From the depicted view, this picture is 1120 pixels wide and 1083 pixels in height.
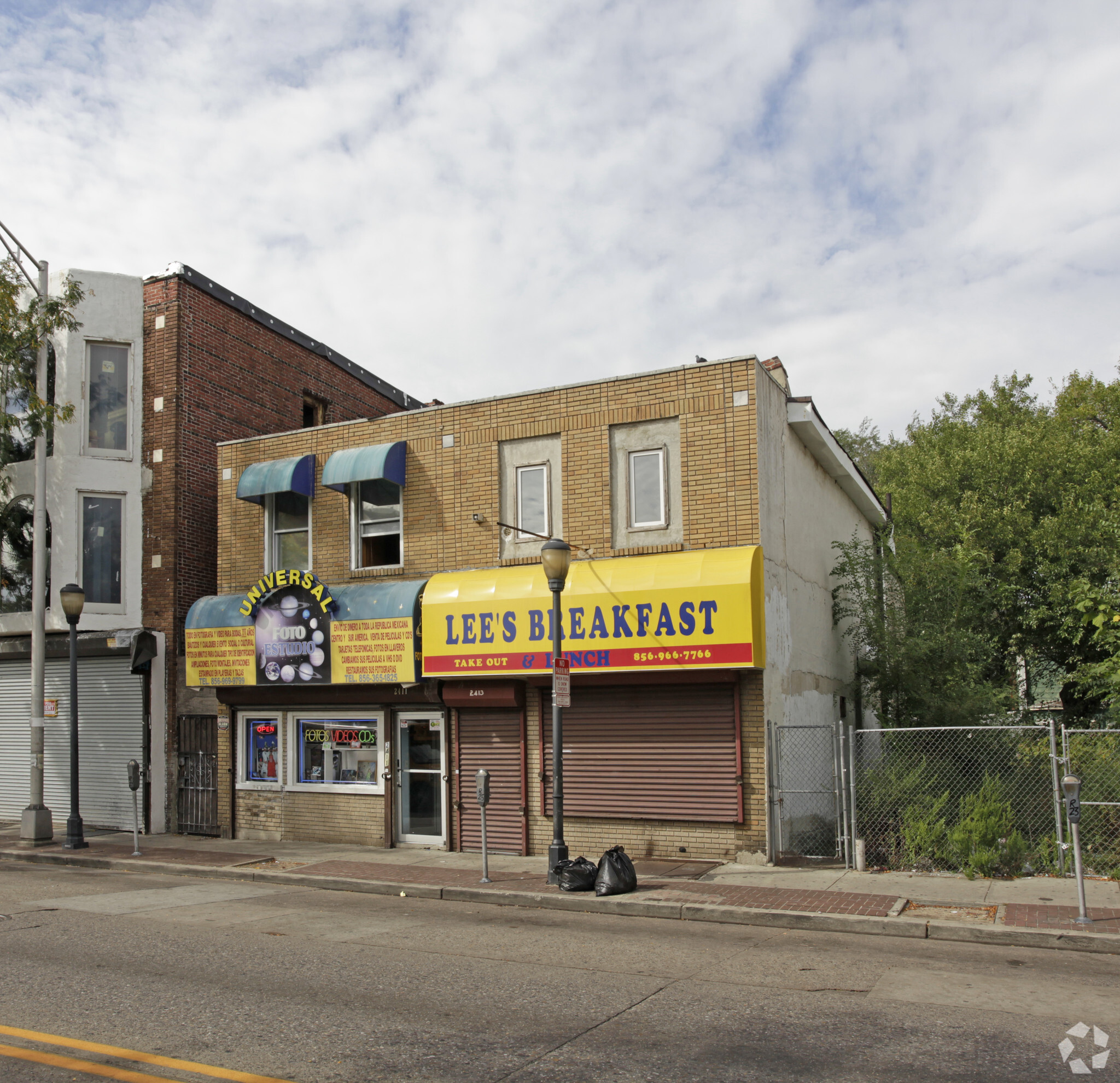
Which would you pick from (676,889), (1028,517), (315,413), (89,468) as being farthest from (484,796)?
(1028,517)

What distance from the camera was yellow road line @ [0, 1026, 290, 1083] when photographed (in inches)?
220

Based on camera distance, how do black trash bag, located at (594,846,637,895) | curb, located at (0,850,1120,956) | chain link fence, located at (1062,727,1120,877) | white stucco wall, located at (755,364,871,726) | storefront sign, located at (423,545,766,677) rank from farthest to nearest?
white stucco wall, located at (755,364,871,726)
storefront sign, located at (423,545,766,677)
chain link fence, located at (1062,727,1120,877)
black trash bag, located at (594,846,637,895)
curb, located at (0,850,1120,956)

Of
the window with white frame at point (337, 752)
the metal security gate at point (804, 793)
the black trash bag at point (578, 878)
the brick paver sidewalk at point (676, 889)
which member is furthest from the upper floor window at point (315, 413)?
the black trash bag at point (578, 878)

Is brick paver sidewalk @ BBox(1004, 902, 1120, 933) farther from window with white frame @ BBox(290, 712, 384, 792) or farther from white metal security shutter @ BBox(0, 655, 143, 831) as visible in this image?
white metal security shutter @ BBox(0, 655, 143, 831)

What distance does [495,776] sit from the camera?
50.4 feet

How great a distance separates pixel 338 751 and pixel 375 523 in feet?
12.7

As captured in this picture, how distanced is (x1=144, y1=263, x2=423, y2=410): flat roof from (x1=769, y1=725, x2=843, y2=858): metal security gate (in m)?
13.8

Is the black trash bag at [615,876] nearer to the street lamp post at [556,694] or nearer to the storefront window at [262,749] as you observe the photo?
the street lamp post at [556,694]

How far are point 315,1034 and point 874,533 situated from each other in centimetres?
2090

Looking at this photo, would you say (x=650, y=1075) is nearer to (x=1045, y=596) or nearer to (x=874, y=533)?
(x=874, y=533)

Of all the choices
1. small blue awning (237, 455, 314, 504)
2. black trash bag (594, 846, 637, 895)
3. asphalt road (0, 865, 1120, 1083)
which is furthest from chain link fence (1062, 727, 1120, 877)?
small blue awning (237, 455, 314, 504)

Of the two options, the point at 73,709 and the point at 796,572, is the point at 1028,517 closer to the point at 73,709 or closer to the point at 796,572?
the point at 796,572

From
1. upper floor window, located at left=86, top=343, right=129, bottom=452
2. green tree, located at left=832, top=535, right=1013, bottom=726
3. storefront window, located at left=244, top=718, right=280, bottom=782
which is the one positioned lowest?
storefront window, located at left=244, top=718, right=280, bottom=782

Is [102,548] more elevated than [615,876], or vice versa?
Result: [102,548]
